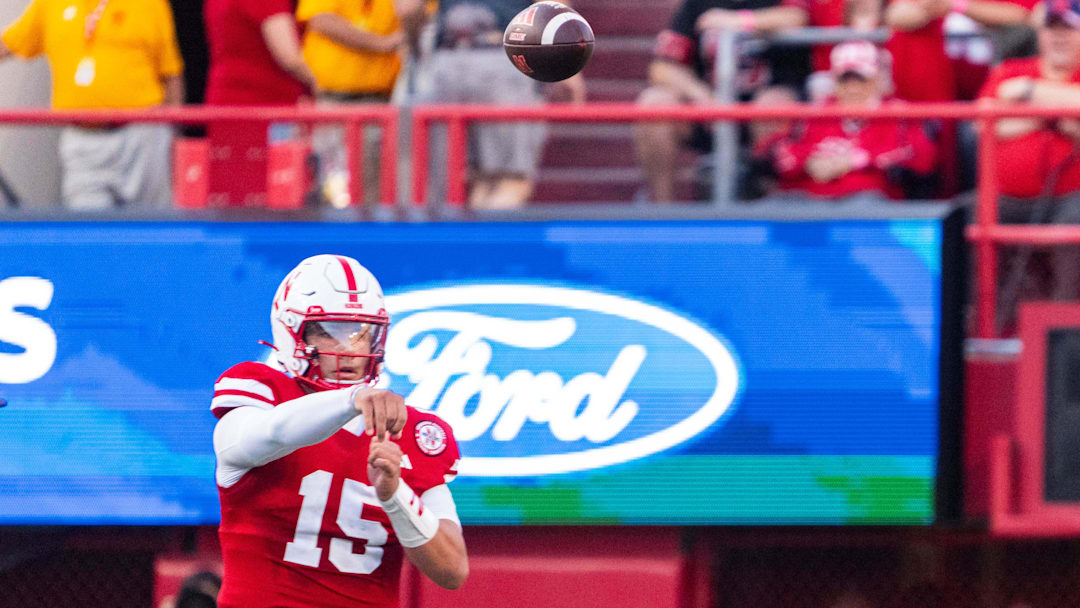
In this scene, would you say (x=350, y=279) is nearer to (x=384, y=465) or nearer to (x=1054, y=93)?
(x=384, y=465)

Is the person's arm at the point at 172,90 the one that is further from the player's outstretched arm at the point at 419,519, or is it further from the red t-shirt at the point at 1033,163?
the player's outstretched arm at the point at 419,519

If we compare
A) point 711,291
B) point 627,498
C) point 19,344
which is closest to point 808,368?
point 711,291

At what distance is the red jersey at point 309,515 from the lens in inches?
146

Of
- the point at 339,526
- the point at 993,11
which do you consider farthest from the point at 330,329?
the point at 993,11

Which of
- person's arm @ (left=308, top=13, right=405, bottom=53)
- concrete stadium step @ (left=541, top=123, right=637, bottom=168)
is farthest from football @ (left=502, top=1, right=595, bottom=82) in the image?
concrete stadium step @ (left=541, top=123, right=637, bottom=168)

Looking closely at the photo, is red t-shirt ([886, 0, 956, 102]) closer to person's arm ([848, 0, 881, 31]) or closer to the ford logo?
person's arm ([848, 0, 881, 31])

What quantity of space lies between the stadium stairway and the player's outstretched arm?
369 centimetres

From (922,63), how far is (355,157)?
8.16 ft

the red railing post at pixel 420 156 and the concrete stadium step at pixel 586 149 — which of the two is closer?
the red railing post at pixel 420 156

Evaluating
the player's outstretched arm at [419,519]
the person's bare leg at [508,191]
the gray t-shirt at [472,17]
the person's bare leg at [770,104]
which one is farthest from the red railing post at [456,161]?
the player's outstretched arm at [419,519]

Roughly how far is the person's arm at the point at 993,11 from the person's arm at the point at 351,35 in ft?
8.18

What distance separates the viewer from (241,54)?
710 centimetres

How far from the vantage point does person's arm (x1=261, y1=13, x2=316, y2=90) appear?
7000 mm

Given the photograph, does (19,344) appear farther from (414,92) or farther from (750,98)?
(750,98)
